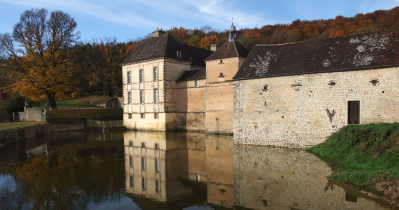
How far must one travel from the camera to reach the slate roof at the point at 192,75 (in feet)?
86.6

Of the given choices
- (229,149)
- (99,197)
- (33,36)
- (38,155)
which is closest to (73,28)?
(33,36)

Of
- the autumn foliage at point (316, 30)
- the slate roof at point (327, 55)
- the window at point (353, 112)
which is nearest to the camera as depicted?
the slate roof at point (327, 55)

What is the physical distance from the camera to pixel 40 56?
104 ft

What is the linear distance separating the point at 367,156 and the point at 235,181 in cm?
534

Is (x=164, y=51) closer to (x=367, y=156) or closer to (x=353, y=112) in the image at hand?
(x=353, y=112)

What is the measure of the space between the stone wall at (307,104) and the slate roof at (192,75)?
8319 millimetres

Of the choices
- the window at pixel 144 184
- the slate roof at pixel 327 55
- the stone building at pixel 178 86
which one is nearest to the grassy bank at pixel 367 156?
the slate roof at pixel 327 55

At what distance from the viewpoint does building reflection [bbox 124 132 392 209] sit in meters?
8.16

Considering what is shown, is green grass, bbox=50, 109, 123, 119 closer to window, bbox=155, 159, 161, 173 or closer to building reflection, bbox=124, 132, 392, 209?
building reflection, bbox=124, 132, 392, 209

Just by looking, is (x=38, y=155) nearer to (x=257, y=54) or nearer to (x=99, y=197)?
(x=99, y=197)

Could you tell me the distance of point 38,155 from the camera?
53.6 feet

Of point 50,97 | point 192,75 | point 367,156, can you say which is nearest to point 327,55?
point 367,156

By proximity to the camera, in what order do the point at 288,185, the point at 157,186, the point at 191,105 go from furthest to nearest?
the point at 191,105 → the point at 157,186 → the point at 288,185

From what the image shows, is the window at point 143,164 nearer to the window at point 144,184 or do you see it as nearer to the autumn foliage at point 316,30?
the window at point 144,184
